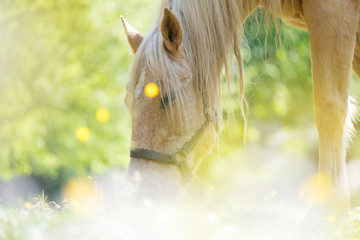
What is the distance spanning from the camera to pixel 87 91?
13.4m

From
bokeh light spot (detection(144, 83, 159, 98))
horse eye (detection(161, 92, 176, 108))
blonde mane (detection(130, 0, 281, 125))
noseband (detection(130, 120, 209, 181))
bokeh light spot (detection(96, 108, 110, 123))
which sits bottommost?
bokeh light spot (detection(96, 108, 110, 123))

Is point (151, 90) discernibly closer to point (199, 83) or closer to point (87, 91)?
point (199, 83)

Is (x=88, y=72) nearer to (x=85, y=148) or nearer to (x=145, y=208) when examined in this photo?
(x=85, y=148)

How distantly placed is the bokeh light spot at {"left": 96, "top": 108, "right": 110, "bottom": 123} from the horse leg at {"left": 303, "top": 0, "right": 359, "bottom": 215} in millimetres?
10450

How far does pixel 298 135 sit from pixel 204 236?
442 inches

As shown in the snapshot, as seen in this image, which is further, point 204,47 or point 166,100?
point 204,47

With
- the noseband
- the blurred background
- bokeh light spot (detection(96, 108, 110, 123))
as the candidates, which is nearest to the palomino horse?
the noseband

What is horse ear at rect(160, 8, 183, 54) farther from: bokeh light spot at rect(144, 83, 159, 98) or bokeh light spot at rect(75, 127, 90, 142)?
bokeh light spot at rect(75, 127, 90, 142)

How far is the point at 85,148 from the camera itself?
45.2 feet

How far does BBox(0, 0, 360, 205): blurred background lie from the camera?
11336 mm

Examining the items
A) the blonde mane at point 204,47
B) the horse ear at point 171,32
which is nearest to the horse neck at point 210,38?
the blonde mane at point 204,47

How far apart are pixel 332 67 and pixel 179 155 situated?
4.18 ft

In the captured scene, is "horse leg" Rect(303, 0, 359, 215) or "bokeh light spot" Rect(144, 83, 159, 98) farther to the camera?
"horse leg" Rect(303, 0, 359, 215)

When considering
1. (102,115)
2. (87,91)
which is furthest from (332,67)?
(87,91)
